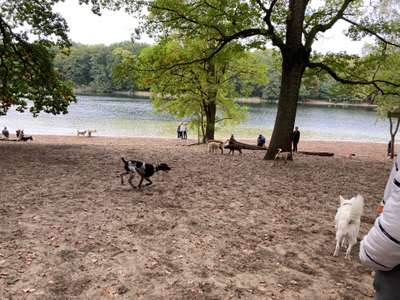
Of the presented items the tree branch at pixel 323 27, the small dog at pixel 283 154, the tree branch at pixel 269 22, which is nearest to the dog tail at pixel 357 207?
the small dog at pixel 283 154

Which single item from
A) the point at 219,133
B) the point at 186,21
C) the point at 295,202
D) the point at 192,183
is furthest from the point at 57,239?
the point at 219,133

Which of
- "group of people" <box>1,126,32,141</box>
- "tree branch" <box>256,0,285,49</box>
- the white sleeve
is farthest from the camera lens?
"group of people" <box>1,126,32,141</box>

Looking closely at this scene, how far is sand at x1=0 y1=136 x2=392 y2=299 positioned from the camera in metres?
4.78

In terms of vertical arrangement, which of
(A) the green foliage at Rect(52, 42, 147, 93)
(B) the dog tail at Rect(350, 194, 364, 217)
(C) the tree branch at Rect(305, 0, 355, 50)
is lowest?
(B) the dog tail at Rect(350, 194, 364, 217)

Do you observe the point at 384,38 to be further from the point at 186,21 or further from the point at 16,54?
the point at 16,54

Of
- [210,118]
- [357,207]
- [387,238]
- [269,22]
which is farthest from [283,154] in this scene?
[210,118]

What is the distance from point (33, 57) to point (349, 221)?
14.7 metres

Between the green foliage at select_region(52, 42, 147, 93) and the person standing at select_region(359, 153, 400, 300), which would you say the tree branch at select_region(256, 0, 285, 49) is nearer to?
the person standing at select_region(359, 153, 400, 300)

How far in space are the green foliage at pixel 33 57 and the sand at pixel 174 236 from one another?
5.56m

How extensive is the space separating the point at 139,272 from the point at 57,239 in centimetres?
180

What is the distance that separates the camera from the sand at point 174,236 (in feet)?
15.7

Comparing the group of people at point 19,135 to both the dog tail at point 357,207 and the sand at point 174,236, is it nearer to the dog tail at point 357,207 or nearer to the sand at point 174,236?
the sand at point 174,236

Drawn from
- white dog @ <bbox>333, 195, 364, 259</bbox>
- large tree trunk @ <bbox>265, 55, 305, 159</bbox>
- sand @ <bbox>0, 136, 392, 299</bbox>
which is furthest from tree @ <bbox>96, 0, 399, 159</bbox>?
white dog @ <bbox>333, 195, 364, 259</bbox>

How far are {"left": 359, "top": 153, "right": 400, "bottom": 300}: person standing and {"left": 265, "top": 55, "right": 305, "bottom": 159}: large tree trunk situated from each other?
1234 cm
